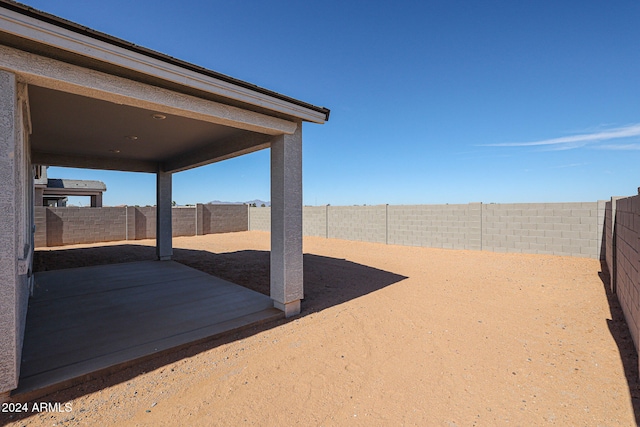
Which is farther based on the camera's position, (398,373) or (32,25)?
(398,373)

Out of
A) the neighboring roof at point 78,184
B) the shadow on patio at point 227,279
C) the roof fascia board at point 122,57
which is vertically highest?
the neighboring roof at point 78,184

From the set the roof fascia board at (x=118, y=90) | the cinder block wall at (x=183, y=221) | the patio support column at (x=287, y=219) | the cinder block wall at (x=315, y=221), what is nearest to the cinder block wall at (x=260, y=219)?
the cinder block wall at (x=315, y=221)

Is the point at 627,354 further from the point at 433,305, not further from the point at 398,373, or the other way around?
the point at 398,373

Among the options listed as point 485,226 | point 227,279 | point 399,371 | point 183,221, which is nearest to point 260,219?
point 183,221

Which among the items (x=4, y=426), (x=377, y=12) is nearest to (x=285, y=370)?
(x=4, y=426)

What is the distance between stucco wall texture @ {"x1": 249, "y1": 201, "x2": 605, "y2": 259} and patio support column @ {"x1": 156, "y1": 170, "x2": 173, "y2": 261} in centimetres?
862

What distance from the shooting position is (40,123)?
4633 mm

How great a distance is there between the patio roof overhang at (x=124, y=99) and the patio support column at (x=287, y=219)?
1.00 ft

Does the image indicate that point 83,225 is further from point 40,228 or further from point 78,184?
point 78,184

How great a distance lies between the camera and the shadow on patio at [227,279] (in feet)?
8.90

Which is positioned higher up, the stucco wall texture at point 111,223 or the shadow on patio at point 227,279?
the stucco wall texture at point 111,223

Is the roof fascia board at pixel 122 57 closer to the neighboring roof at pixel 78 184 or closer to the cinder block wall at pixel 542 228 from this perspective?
the cinder block wall at pixel 542 228

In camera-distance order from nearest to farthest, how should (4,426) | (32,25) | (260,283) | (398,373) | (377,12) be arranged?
(4,426), (32,25), (398,373), (260,283), (377,12)

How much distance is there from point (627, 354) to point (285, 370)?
3.74 m
